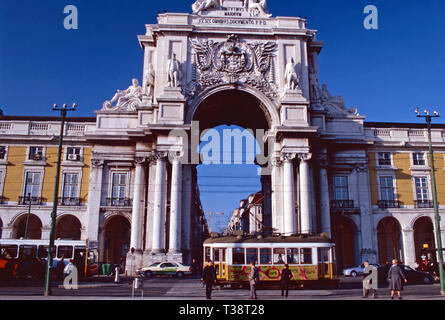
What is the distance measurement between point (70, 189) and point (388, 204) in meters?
32.4

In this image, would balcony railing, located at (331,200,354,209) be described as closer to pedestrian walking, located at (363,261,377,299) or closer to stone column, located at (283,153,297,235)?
stone column, located at (283,153,297,235)

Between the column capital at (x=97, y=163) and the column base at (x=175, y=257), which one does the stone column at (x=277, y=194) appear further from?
the column capital at (x=97, y=163)

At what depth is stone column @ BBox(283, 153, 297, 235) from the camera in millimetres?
37031

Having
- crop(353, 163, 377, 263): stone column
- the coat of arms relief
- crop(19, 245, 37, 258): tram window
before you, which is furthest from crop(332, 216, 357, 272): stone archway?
crop(19, 245, 37, 258): tram window

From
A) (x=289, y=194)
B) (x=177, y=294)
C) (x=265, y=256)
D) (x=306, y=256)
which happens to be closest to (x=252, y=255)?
(x=265, y=256)

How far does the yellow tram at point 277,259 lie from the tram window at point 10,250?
56.8 feet

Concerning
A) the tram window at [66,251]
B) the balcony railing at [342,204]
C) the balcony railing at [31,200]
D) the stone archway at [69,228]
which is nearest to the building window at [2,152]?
the balcony railing at [31,200]

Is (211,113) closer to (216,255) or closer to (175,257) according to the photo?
(175,257)

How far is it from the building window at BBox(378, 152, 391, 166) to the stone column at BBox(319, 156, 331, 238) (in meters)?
6.78

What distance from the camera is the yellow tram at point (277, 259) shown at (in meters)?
26.0

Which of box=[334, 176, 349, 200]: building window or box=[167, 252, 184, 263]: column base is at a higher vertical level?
box=[334, 176, 349, 200]: building window

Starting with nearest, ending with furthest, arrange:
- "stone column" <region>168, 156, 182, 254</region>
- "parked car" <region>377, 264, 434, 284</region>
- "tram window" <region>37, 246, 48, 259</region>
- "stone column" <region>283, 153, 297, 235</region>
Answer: "parked car" <region>377, 264, 434, 284</region>
"tram window" <region>37, 246, 48, 259</region>
"stone column" <region>168, 156, 182, 254</region>
"stone column" <region>283, 153, 297, 235</region>

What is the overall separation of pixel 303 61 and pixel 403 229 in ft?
64.9
